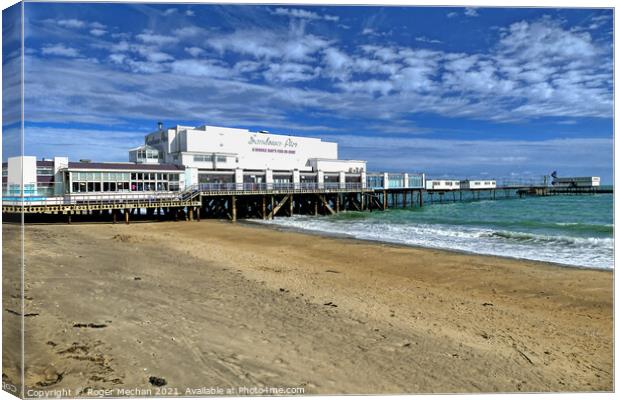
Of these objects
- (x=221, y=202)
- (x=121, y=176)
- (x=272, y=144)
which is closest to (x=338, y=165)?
(x=272, y=144)

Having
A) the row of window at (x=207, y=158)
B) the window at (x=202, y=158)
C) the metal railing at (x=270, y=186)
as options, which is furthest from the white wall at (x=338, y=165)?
the window at (x=202, y=158)

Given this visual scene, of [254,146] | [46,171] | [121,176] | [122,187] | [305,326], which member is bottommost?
[305,326]

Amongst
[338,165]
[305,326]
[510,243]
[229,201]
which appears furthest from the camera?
[338,165]

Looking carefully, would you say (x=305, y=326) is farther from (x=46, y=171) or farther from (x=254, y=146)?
(x=254, y=146)

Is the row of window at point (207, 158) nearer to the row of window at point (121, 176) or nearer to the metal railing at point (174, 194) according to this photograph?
the metal railing at point (174, 194)

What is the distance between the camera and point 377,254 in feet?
42.8

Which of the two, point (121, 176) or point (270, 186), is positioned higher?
point (121, 176)

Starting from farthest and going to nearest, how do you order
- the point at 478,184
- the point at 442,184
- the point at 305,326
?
the point at 478,184 → the point at 442,184 → the point at 305,326

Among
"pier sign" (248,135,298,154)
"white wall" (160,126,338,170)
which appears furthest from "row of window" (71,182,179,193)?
"pier sign" (248,135,298,154)

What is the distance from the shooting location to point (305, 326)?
200 inches

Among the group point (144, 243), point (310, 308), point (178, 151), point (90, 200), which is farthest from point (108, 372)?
point (178, 151)

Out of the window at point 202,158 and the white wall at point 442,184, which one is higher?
the window at point 202,158

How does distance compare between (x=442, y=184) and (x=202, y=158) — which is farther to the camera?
(x=442, y=184)

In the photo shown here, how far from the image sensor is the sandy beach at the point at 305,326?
3.48 meters
